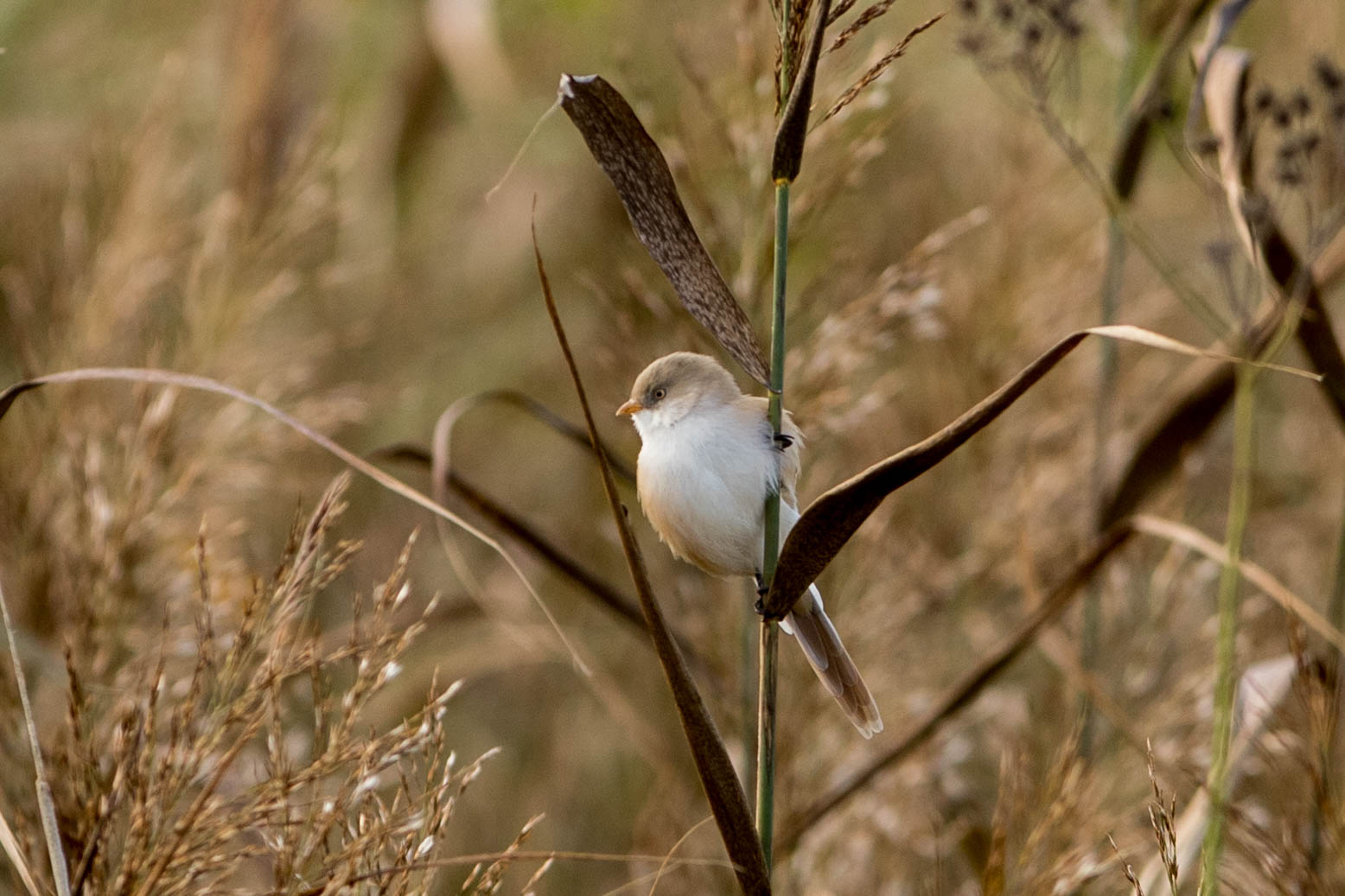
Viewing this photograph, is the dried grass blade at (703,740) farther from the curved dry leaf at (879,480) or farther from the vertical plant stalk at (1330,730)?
the vertical plant stalk at (1330,730)

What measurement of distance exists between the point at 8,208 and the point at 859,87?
284 centimetres

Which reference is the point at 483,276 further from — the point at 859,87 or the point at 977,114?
the point at 859,87

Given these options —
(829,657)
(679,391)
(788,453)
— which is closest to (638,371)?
(679,391)

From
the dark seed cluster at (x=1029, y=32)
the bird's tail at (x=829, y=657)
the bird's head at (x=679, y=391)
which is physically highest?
the dark seed cluster at (x=1029, y=32)

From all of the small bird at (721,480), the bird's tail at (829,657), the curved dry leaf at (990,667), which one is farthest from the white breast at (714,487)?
the curved dry leaf at (990,667)

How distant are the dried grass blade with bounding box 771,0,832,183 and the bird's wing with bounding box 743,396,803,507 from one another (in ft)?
2.03

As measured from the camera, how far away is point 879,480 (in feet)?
3.16

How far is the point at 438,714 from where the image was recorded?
1094 millimetres

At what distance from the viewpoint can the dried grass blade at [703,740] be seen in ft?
3.12

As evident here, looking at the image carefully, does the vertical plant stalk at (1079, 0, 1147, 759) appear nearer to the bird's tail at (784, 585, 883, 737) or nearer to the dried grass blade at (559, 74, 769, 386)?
the bird's tail at (784, 585, 883, 737)

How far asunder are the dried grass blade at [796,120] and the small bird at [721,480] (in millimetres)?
516

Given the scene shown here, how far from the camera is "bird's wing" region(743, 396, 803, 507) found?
→ 1626 millimetres

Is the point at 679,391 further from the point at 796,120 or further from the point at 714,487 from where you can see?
the point at 796,120

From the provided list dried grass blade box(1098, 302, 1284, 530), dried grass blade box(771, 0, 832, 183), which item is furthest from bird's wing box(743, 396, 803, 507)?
dried grass blade box(771, 0, 832, 183)
